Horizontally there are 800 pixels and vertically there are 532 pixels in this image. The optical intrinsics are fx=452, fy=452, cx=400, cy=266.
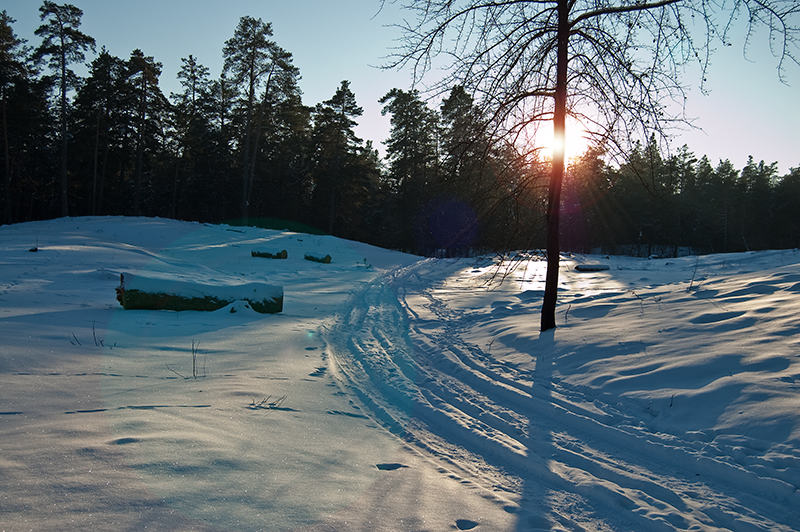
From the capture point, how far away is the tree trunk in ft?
23.9

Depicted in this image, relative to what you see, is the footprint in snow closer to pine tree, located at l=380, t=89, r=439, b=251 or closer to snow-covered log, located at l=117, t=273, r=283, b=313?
snow-covered log, located at l=117, t=273, r=283, b=313

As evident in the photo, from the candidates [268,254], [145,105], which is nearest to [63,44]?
[145,105]

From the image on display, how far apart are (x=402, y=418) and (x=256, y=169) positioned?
156ft

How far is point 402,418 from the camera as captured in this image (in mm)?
4430

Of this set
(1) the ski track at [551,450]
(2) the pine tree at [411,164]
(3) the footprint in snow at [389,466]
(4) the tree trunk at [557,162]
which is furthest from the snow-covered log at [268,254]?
(2) the pine tree at [411,164]

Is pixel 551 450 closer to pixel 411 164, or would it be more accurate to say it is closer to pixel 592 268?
pixel 592 268

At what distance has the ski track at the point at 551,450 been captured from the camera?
2992 millimetres

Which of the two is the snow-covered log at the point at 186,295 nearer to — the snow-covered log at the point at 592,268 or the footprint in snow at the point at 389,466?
the footprint in snow at the point at 389,466

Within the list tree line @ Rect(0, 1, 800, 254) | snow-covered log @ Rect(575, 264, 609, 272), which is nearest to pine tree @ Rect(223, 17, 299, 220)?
tree line @ Rect(0, 1, 800, 254)

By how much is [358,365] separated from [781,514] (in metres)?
4.57

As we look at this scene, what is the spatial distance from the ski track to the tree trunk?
1533 millimetres

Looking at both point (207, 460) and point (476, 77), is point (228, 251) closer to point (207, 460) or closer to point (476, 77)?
point (476, 77)

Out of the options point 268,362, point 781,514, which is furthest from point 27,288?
point 781,514

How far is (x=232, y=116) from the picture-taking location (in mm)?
46531
